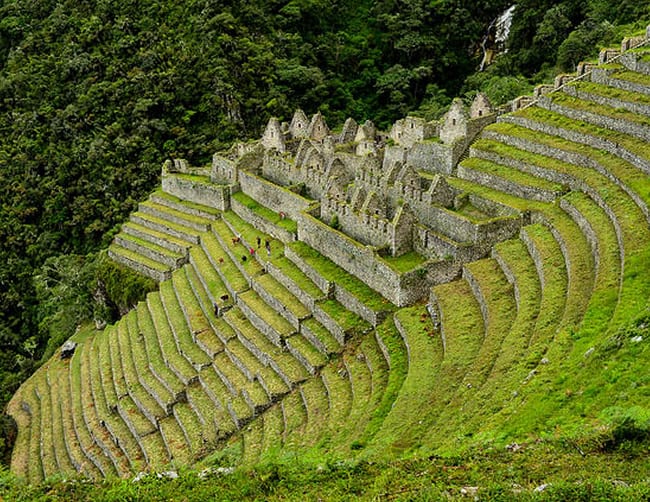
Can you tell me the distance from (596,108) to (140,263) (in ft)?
70.8

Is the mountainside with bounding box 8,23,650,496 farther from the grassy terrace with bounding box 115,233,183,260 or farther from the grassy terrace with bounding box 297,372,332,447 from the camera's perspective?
the grassy terrace with bounding box 115,233,183,260

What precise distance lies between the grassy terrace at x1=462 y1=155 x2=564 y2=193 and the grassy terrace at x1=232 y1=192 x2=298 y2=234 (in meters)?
7.51

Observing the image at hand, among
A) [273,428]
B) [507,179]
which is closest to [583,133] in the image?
[507,179]

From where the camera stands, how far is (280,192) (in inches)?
1228

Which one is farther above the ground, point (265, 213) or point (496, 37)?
point (496, 37)

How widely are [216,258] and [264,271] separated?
4.04 m

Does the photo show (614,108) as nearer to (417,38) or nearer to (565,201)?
(565,201)

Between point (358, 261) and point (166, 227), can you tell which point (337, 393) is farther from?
point (166, 227)

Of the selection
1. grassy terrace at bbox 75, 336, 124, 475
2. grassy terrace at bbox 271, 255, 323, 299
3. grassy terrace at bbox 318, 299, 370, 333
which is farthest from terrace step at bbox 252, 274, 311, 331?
grassy terrace at bbox 75, 336, 124, 475

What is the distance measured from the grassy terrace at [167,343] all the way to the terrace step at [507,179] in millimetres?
12258

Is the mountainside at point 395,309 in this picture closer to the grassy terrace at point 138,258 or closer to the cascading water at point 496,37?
the grassy terrace at point 138,258

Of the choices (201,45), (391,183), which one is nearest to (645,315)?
(391,183)

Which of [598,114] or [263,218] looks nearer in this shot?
[598,114]

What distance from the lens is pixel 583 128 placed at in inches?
1006
